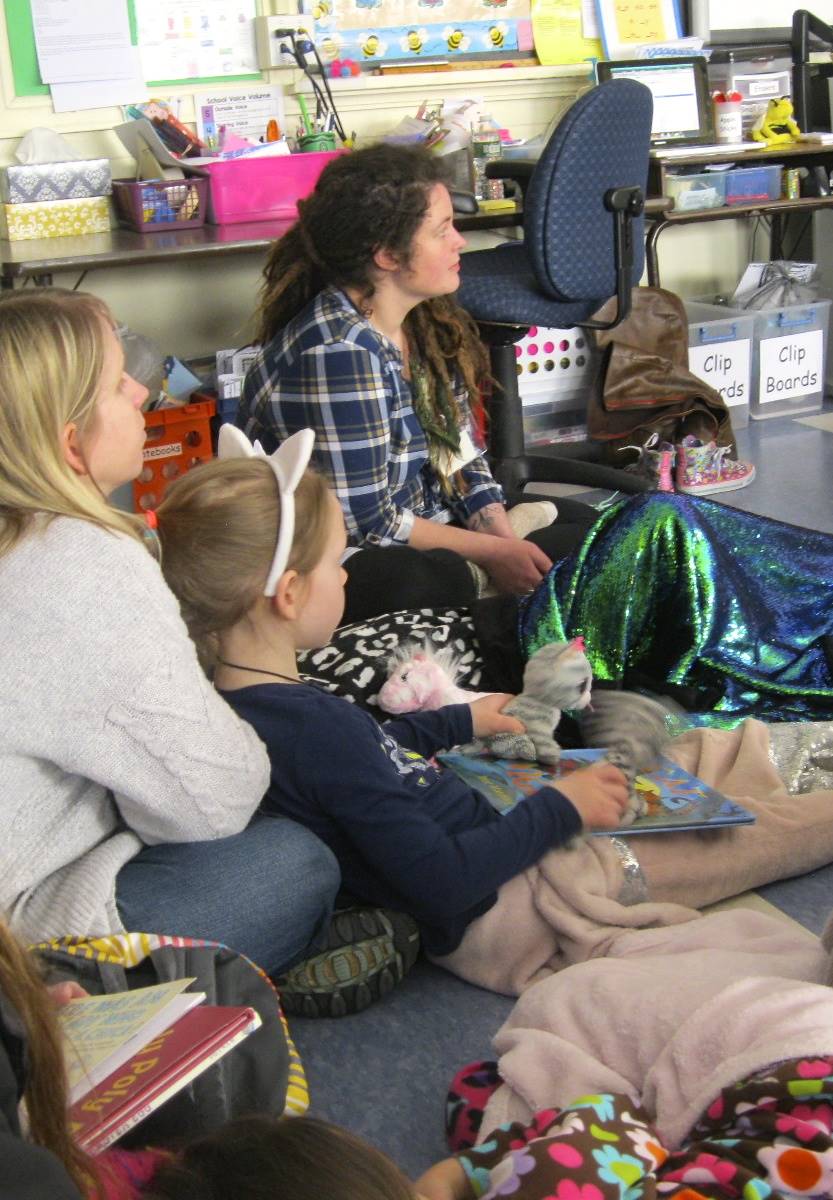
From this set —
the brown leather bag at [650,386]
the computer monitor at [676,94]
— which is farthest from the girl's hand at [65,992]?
the computer monitor at [676,94]

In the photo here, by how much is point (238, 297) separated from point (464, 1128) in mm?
2782

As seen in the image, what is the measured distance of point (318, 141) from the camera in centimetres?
338

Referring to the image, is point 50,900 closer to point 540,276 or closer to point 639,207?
point 540,276

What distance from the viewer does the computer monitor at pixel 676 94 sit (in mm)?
3930

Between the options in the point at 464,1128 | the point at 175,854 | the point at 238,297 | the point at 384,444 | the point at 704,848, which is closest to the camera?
the point at 464,1128

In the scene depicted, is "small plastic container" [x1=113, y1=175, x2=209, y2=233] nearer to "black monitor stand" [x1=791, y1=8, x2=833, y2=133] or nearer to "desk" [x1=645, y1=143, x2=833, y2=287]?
"desk" [x1=645, y1=143, x2=833, y2=287]

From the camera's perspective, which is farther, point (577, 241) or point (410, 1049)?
point (577, 241)

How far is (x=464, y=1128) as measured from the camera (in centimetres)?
130

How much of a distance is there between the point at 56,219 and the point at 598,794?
218 cm

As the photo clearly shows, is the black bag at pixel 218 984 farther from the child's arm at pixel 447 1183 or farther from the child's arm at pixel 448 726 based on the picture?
the child's arm at pixel 448 726

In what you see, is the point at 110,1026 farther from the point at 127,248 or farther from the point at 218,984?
the point at 127,248

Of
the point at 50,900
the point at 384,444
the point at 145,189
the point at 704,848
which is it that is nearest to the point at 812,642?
the point at 704,848

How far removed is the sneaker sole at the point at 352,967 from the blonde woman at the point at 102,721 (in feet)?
0.09

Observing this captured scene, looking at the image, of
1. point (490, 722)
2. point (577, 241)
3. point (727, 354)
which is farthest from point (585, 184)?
point (490, 722)
